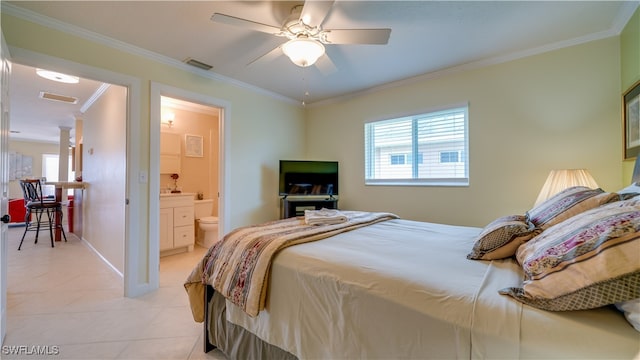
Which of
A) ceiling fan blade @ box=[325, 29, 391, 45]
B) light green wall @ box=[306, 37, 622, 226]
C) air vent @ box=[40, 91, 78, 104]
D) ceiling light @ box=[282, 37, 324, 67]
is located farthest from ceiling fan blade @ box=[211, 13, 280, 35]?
air vent @ box=[40, 91, 78, 104]

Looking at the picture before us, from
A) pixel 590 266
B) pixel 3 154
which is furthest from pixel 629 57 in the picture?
pixel 3 154

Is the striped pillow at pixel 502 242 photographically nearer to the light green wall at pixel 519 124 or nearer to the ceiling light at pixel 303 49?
the ceiling light at pixel 303 49

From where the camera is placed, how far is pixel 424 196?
3236mm

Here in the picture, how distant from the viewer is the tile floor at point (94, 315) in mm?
1739

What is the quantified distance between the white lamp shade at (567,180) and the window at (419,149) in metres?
0.80

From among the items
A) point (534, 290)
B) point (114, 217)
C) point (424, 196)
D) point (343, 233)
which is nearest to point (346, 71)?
point (424, 196)

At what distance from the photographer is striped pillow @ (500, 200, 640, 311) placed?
70 cm

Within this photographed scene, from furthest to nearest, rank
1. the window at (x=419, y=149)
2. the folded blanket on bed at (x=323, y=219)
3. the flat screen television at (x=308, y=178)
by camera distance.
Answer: the flat screen television at (x=308, y=178), the window at (x=419, y=149), the folded blanket on bed at (x=323, y=219)

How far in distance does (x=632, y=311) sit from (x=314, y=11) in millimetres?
1956

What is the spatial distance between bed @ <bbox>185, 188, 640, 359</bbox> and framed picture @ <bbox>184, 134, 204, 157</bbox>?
328 cm

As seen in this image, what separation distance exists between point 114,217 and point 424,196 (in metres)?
3.69

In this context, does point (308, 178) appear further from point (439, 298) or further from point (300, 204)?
point (439, 298)

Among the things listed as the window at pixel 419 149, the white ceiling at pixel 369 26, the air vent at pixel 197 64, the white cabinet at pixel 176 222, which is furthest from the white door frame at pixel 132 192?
the window at pixel 419 149

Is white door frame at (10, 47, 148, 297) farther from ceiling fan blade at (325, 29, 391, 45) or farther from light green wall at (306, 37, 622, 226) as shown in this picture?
light green wall at (306, 37, 622, 226)
